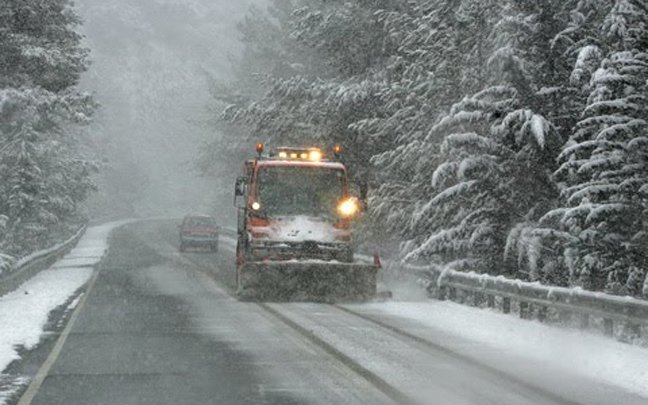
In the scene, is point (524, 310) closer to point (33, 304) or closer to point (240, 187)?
point (240, 187)

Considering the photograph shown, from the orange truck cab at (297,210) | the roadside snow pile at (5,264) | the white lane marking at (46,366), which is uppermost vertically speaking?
the orange truck cab at (297,210)

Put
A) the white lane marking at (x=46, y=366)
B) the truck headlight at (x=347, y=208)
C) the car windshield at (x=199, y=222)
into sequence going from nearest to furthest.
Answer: the white lane marking at (x=46, y=366)
the truck headlight at (x=347, y=208)
the car windshield at (x=199, y=222)

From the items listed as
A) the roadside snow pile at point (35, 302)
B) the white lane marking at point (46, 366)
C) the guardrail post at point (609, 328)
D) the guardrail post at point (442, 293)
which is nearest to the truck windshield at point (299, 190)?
the guardrail post at point (442, 293)

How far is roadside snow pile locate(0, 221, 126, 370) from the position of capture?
42.7 ft

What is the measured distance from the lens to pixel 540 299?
14992 millimetres

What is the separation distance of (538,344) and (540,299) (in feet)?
5.43

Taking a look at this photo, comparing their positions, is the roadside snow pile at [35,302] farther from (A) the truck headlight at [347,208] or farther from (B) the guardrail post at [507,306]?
(B) the guardrail post at [507,306]

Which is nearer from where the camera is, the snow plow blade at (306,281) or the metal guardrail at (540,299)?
the metal guardrail at (540,299)

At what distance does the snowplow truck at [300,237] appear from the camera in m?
19.5

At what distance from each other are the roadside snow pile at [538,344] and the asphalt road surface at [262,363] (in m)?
0.58

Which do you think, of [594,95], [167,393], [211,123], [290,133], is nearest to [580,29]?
[594,95]

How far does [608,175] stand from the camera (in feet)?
49.8

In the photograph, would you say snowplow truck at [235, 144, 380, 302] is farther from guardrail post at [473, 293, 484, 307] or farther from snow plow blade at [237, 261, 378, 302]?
guardrail post at [473, 293, 484, 307]

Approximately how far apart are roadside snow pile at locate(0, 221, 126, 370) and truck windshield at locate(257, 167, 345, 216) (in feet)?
15.3
